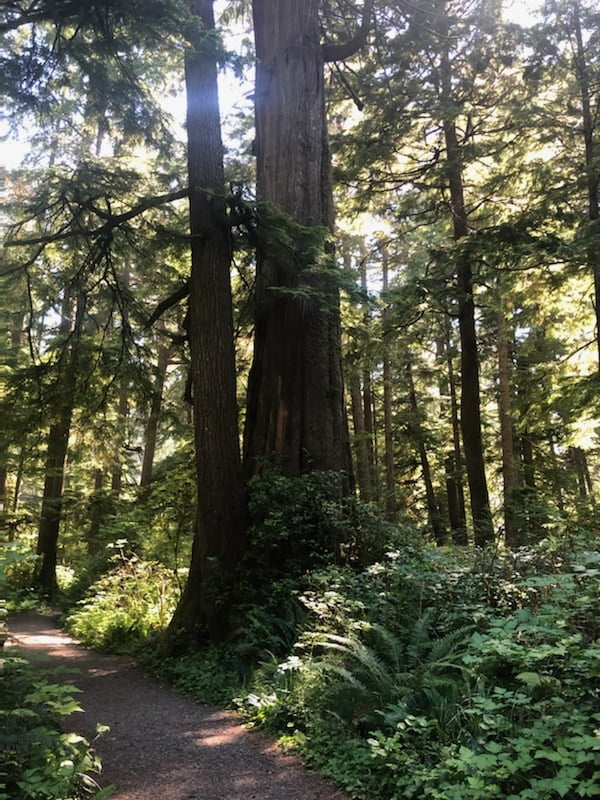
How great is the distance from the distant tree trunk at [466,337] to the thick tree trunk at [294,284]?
145 inches

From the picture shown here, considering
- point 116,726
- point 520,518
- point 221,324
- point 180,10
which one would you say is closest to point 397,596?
point 116,726

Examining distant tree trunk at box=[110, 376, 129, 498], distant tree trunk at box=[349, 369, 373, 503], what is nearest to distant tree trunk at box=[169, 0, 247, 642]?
distant tree trunk at box=[110, 376, 129, 498]

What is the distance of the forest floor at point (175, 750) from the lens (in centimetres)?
343

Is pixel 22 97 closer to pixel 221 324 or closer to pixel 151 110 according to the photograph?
pixel 151 110

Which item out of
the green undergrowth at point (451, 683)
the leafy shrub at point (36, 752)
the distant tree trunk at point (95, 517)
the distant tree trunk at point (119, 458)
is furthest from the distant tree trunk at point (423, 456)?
the leafy shrub at point (36, 752)

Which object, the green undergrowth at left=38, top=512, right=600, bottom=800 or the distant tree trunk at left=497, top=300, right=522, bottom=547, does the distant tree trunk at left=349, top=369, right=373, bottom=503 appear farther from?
the green undergrowth at left=38, top=512, right=600, bottom=800

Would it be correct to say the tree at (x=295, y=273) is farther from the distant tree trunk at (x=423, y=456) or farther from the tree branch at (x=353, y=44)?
the distant tree trunk at (x=423, y=456)

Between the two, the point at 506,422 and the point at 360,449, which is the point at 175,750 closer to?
the point at 506,422

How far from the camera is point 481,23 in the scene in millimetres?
10758

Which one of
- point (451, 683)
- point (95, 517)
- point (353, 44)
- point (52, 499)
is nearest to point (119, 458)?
point (95, 517)

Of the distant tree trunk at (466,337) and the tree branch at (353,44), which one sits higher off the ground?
the tree branch at (353,44)

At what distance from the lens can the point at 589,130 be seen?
9969mm

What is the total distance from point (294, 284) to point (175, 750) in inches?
225

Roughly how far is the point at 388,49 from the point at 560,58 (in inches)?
124
